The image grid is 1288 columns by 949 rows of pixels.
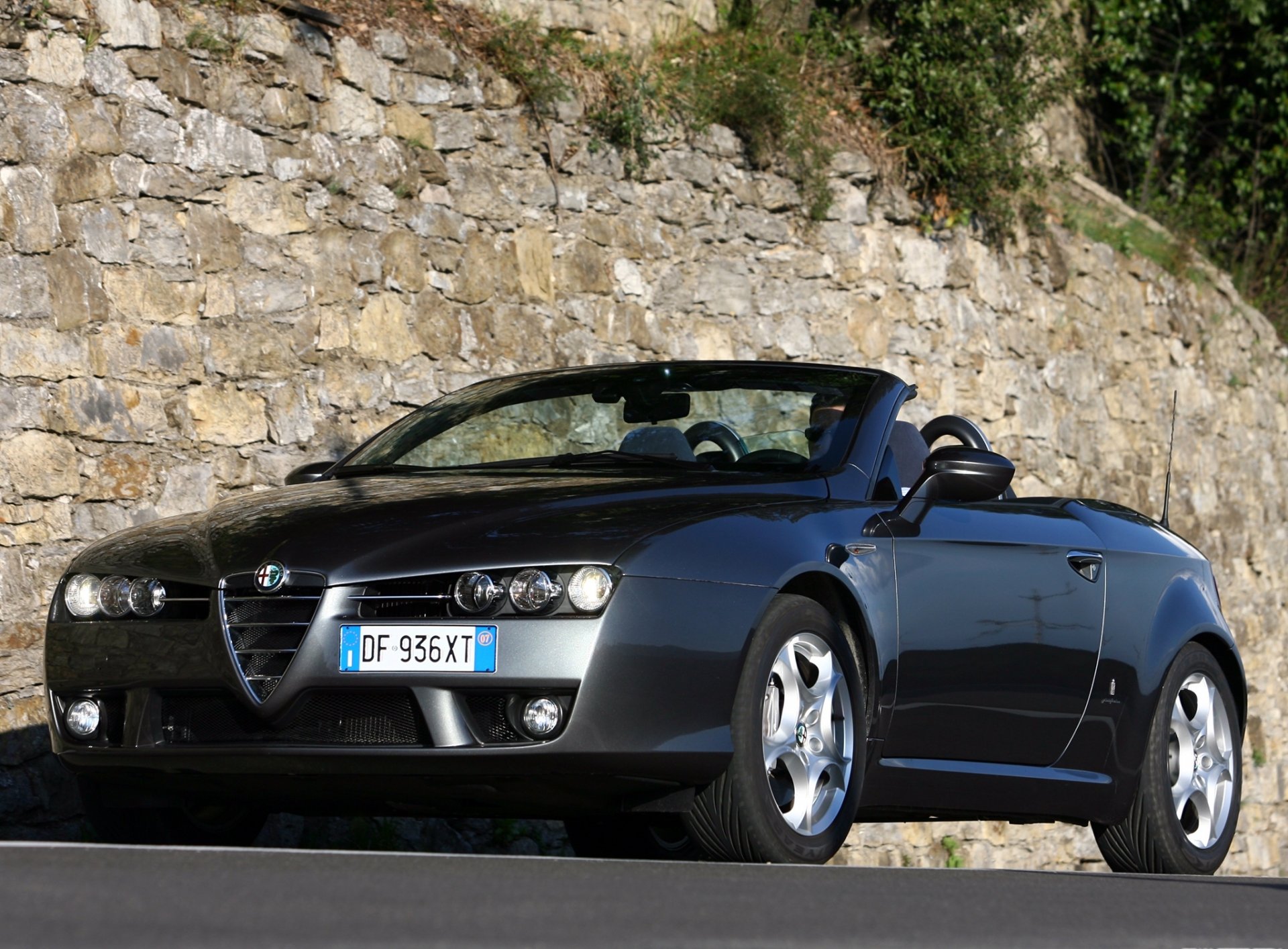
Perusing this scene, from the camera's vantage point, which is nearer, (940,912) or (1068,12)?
(940,912)

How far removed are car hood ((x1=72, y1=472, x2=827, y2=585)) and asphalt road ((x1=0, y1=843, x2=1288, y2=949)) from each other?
70 centimetres

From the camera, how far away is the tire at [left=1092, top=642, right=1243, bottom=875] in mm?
6562

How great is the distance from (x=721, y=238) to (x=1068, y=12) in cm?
705

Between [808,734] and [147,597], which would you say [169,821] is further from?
[808,734]

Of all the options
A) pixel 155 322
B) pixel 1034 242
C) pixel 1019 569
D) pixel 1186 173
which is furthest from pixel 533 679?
pixel 1186 173

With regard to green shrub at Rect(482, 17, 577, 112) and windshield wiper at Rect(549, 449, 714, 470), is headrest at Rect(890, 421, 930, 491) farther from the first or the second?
green shrub at Rect(482, 17, 577, 112)

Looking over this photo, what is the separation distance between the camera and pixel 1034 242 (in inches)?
583

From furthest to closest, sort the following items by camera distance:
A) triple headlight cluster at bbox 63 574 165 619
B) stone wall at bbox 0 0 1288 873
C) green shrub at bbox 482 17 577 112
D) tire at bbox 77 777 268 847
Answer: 1. green shrub at bbox 482 17 577 112
2. stone wall at bbox 0 0 1288 873
3. tire at bbox 77 777 268 847
4. triple headlight cluster at bbox 63 574 165 619

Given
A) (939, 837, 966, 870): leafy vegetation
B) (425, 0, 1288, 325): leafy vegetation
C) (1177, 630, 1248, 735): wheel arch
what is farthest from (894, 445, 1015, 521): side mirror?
(939, 837, 966, 870): leafy vegetation

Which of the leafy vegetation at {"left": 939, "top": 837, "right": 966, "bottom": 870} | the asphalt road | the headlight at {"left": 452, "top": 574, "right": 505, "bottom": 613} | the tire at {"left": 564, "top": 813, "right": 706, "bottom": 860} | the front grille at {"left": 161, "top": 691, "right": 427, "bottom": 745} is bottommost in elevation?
the leafy vegetation at {"left": 939, "top": 837, "right": 966, "bottom": 870}

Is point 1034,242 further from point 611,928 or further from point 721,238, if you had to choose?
point 611,928

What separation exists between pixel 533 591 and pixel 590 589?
136mm

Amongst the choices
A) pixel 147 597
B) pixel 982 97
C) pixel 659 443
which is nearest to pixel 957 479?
pixel 659 443

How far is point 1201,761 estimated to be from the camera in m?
6.89
